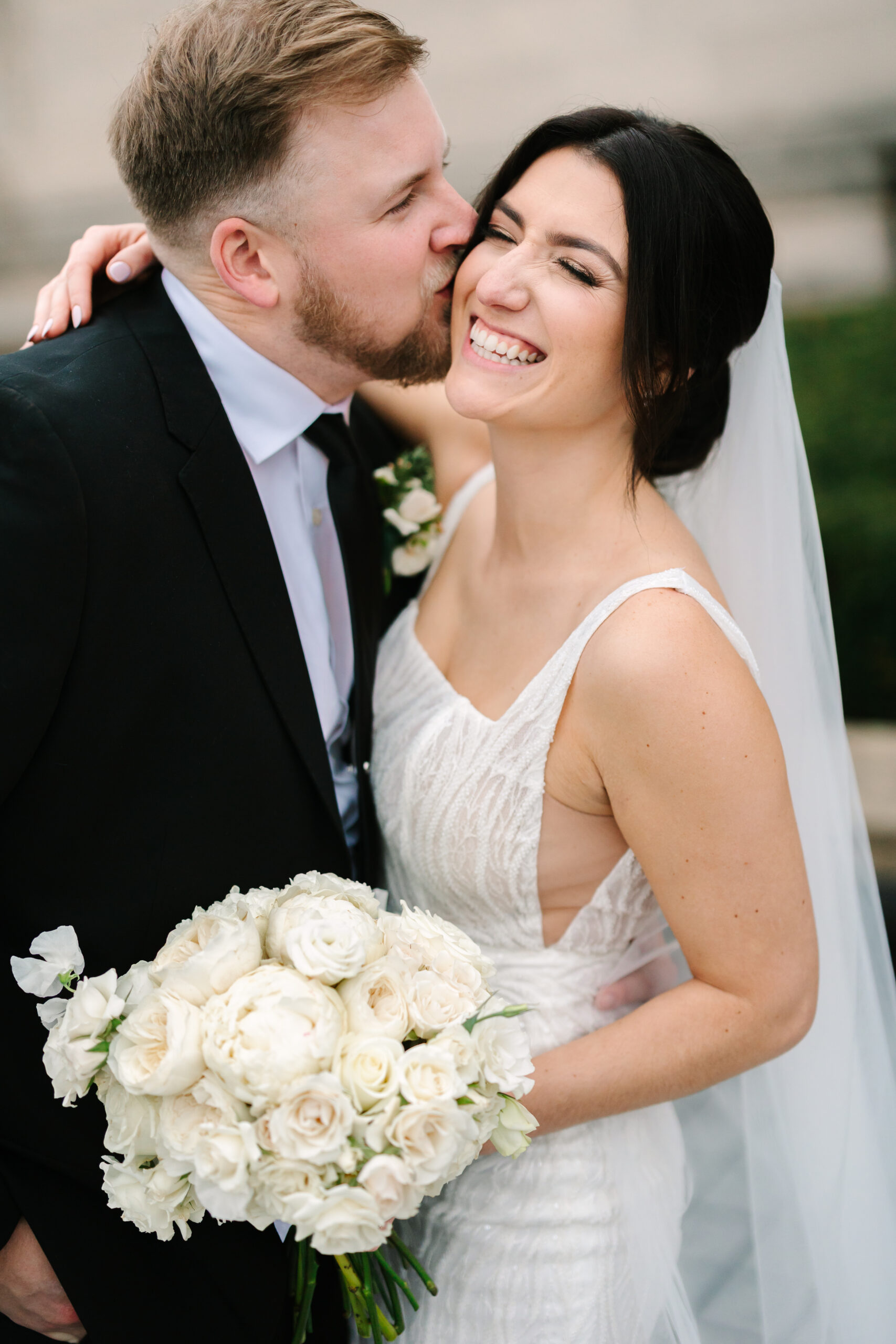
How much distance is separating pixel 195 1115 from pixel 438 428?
6.46 feet

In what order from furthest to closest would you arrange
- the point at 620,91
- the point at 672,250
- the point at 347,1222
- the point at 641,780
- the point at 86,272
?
the point at 620,91 < the point at 86,272 < the point at 672,250 < the point at 641,780 < the point at 347,1222

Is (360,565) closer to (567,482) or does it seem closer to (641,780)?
(567,482)

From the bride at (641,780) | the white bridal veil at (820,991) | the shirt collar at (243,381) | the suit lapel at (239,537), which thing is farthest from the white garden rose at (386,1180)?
the shirt collar at (243,381)

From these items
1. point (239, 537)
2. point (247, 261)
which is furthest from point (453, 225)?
point (239, 537)

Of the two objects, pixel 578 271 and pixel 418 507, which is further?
pixel 418 507

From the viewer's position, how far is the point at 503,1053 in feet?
5.17

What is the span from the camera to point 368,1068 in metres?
1.44

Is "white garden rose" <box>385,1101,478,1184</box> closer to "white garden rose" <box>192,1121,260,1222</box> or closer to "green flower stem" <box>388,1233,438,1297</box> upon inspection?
"white garden rose" <box>192,1121,260,1222</box>

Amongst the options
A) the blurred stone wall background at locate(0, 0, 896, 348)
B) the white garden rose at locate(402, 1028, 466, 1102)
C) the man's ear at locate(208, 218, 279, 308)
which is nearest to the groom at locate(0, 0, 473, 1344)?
the man's ear at locate(208, 218, 279, 308)

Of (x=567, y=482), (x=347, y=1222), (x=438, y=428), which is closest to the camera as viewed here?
(x=347, y=1222)

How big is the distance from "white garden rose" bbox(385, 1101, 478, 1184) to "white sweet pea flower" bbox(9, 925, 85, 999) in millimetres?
572

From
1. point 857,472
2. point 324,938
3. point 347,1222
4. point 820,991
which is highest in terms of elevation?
point 324,938

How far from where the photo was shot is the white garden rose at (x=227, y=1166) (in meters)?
1.39

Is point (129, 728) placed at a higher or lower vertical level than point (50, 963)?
higher
